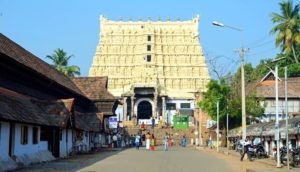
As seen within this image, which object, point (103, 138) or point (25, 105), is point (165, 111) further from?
point (25, 105)

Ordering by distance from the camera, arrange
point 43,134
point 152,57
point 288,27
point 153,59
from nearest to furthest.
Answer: point 43,134 → point 288,27 → point 153,59 → point 152,57

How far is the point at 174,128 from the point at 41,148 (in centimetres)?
5841

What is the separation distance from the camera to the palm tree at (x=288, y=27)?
75.7 meters

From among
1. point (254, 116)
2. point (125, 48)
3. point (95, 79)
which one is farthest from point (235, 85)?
point (125, 48)

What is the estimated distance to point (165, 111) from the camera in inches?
4040

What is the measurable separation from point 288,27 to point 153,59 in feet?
125

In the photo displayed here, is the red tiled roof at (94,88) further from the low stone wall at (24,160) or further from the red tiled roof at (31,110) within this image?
the low stone wall at (24,160)

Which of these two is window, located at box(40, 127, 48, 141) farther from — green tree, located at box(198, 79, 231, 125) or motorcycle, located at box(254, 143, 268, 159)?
green tree, located at box(198, 79, 231, 125)

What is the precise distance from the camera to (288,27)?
75.9 m

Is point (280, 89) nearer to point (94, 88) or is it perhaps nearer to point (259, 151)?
point (94, 88)

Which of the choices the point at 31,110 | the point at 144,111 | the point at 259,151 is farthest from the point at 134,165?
the point at 144,111

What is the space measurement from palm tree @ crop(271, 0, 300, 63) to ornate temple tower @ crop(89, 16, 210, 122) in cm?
3070

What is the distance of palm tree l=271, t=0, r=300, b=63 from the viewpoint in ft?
248

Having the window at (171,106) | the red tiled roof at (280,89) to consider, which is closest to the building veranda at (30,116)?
the red tiled roof at (280,89)
